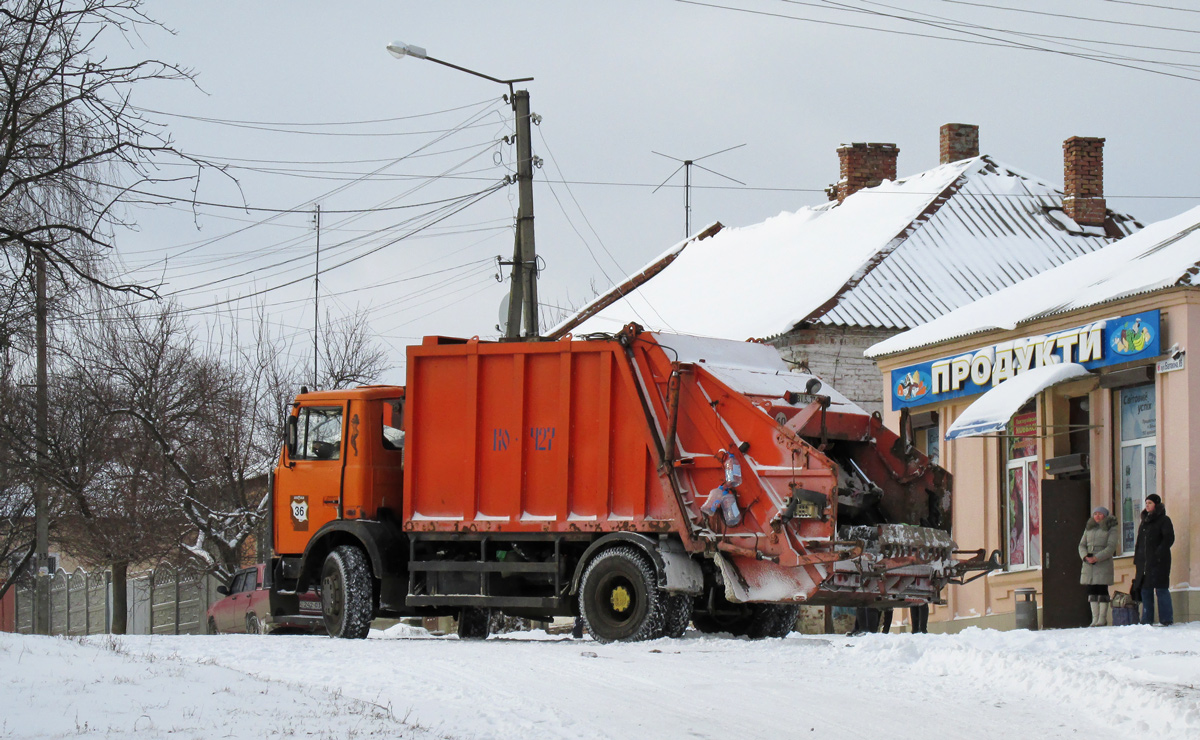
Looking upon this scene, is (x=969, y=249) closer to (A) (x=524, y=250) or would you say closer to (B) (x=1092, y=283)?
(B) (x=1092, y=283)

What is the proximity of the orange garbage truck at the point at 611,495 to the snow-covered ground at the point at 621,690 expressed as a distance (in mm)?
828

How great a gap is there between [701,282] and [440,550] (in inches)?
864

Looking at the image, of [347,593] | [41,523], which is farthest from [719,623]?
[41,523]

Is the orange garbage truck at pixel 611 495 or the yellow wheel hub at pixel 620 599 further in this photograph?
the yellow wheel hub at pixel 620 599

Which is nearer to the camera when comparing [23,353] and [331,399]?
[23,353]

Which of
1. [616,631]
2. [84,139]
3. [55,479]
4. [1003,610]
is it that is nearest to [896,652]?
[616,631]

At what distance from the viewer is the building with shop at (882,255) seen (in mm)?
29828

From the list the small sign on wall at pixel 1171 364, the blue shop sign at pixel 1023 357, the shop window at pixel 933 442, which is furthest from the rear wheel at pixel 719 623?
the shop window at pixel 933 442

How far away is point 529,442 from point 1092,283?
30.2 ft

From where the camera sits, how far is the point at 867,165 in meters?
37.4

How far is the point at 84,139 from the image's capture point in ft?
37.5

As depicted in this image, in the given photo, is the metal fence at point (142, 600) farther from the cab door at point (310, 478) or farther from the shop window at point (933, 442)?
the cab door at point (310, 478)

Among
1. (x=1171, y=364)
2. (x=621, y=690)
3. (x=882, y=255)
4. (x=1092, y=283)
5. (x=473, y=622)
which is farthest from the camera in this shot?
(x=882, y=255)

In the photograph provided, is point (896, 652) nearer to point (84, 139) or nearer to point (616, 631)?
point (616, 631)
